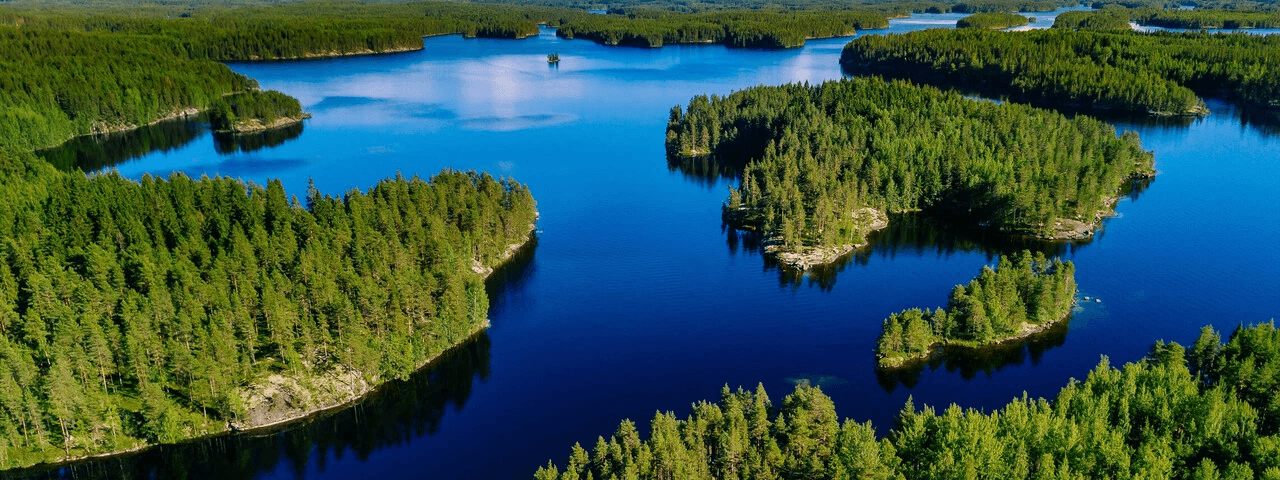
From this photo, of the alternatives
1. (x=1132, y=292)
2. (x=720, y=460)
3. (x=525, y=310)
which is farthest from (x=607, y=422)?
(x=1132, y=292)

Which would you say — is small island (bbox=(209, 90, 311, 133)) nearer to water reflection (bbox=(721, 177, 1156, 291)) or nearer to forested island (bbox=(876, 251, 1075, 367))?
water reflection (bbox=(721, 177, 1156, 291))

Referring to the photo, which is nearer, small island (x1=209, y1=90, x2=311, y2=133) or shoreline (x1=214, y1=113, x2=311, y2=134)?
shoreline (x1=214, y1=113, x2=311, y2=134)

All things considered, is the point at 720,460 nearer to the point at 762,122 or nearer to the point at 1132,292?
the point at 1132,292

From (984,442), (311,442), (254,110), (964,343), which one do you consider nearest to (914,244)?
(964,343)

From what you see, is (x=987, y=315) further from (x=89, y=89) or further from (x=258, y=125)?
(x=89, y=89)

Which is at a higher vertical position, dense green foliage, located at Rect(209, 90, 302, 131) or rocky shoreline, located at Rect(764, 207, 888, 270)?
dense green foliage, located at Rect(209, 90, 302, 131)

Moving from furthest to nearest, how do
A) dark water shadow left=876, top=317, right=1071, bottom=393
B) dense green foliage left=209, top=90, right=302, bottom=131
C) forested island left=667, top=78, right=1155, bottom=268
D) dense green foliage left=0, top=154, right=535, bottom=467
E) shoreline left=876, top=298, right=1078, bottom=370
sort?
dense green foliage left=209, top=90, right=302, bottom=131, forested island left=667, top=78, right=1155, bottom=268, shoreline left=876, top=298, right=1078, bottom=370, dark water shadow left=876, top=317, right=1071, bottom=393, dense green foliage left=0, top=154, right=535, bottom=467

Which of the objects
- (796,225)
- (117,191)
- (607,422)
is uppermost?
(117,191)

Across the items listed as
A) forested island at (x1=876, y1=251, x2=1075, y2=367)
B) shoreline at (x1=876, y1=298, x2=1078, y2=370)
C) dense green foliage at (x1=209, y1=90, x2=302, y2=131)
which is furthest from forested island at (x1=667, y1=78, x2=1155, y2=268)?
dense green foliage at (x1=209, y1=90, x2=302, y2=131)
